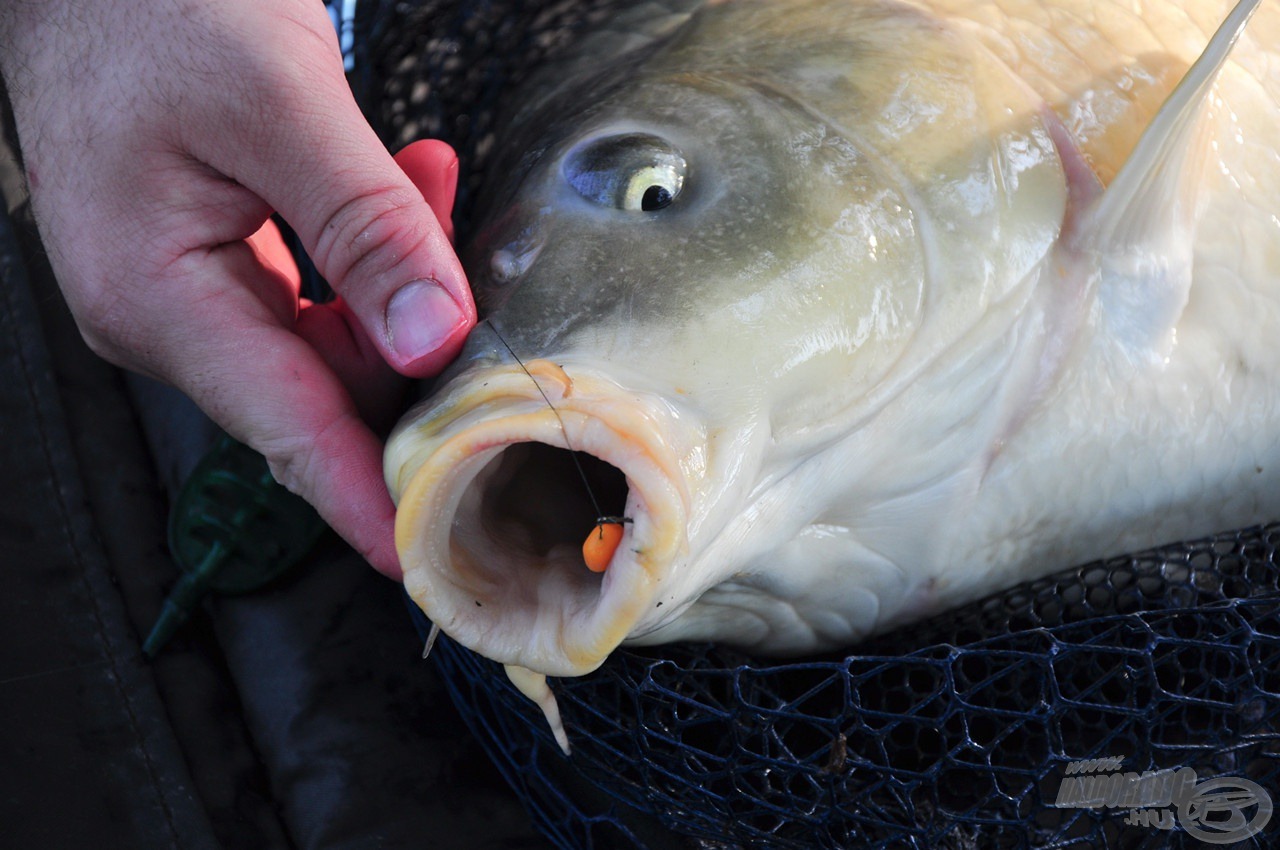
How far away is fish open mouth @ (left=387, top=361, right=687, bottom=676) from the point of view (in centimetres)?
84

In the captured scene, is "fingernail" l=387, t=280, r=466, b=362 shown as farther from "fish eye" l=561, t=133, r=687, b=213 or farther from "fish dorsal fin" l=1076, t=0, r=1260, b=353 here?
"fish dorsal fin" l=1076, t=0, r=1260, b=353

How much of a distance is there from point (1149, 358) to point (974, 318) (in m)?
0.25

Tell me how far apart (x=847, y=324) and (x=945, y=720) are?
0.39 meters

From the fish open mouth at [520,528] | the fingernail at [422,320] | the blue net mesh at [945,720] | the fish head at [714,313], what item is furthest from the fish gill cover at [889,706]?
the fingernail at [422,320]

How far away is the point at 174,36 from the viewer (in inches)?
45.6

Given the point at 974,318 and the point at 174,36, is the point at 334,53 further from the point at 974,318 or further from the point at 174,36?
the point at 974,318

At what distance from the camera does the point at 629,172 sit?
1.04 m

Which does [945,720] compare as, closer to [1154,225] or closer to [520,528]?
[520,528]

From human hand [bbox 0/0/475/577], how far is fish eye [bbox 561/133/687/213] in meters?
0.15

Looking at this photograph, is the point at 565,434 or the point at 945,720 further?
the point at 945,720

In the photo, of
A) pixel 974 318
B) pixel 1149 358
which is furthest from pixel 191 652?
pixel 1149 358

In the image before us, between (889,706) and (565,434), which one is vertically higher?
(565,434)

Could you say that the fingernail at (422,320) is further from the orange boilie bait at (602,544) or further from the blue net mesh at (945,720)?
the blue net mesh at (945,720)

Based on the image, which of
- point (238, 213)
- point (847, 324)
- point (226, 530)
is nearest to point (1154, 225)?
point (847, 324)
